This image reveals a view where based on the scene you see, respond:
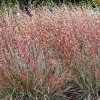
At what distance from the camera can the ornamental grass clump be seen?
391cm

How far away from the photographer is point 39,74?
3.94 meters

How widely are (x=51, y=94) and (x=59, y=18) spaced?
1.86 metres

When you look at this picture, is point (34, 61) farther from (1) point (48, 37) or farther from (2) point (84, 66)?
(1) point (48, 37)


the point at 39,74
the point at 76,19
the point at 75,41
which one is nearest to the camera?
the point at 39,74

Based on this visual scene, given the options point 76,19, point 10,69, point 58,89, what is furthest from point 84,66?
point 76,19

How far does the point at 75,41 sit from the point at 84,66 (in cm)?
47

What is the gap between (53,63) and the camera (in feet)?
13.8

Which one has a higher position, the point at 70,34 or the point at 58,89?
the point at 70,34

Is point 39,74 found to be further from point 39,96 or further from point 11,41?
point 11,41

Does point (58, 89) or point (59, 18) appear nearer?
point (58, 89)

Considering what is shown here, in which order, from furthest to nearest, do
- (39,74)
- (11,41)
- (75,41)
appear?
(11,41) → (75,41) → (39,74)

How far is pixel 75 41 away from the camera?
4484 millimetres

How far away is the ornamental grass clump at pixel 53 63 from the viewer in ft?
12.8

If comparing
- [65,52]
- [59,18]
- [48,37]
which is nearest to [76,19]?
[59,18]
